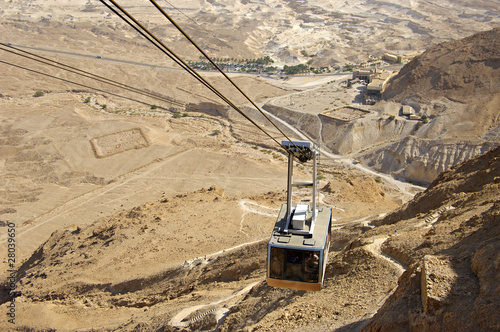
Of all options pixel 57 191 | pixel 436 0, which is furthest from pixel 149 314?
pixel 436 0

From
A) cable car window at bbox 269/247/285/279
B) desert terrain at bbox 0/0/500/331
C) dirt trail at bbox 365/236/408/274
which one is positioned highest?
cable car window at bbox 269/247/285/279

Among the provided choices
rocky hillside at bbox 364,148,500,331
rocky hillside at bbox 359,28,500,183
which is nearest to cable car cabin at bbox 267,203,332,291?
rocky hillside at bbox 364,148,500,331

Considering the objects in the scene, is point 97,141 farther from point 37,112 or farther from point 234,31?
point 234,31

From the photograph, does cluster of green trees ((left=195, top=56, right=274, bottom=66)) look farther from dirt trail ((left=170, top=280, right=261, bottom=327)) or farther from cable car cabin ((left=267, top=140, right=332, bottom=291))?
cable car cabin ((left=267, top=140, right=332, bottom=291))

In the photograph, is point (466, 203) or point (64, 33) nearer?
point (466, 203)

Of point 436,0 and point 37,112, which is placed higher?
point 436,0

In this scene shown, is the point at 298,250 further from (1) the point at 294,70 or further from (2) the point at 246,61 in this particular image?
(2) the point at 246,61

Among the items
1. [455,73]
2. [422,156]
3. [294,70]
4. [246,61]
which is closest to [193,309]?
[422,156]
